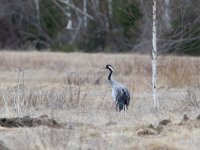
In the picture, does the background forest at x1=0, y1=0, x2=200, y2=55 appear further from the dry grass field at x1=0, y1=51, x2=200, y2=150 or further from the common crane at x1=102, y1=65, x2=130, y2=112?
the common crane at x1=102, y1=65, x2=130, y2=112

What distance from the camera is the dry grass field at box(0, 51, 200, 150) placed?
36.0 feet

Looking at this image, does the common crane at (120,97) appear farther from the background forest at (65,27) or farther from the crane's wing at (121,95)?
the background forest at (65,27)

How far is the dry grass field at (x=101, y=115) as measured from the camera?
36.0 feet

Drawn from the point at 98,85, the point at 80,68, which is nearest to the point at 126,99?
the point at 98,85

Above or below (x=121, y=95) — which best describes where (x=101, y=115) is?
below

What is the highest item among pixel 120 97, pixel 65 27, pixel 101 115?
pixel 65 27

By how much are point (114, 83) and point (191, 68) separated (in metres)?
6.71

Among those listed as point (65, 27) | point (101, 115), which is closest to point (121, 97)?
point (101, 115)

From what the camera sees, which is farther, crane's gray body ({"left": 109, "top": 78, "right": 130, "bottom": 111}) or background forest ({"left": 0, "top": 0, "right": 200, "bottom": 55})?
background forest ({"left": 0, "top": 0, "right": 200, "bottom": 55})

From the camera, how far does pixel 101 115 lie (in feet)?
49.3

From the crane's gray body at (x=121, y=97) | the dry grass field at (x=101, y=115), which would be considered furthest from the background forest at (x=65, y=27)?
the crane's gray body at (x=121, y=97)

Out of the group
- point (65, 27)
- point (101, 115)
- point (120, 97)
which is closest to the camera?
point (101, 115)

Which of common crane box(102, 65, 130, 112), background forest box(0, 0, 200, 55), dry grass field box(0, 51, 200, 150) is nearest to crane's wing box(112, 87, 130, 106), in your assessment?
common crane box(102, 65, 130, 112)

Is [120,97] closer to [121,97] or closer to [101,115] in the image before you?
[121,97]
